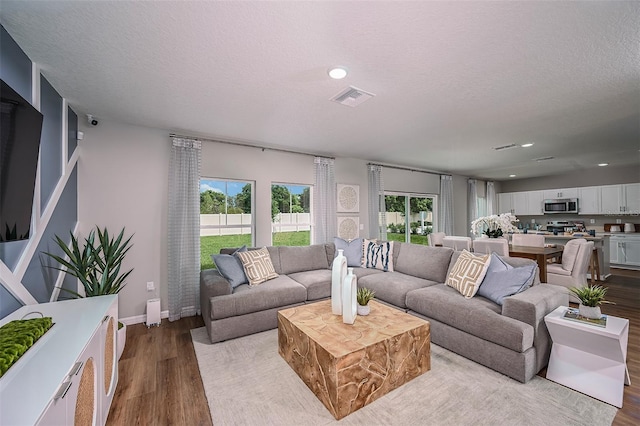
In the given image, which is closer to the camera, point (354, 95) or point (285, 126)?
point (354, 95)

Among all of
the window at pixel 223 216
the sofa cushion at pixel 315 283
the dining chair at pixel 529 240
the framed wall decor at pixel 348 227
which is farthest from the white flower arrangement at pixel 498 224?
the window at pixel 223 216

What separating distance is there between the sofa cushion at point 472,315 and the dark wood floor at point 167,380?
65cm

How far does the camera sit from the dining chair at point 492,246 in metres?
3.95

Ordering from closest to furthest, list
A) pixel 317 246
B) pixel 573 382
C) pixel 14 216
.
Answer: pixel 14 216
pixel 573 382
pixel 317 246

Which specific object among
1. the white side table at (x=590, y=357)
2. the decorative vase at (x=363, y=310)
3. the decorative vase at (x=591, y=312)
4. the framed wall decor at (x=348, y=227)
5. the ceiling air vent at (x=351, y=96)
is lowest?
the white side table at (x=590, y=357)

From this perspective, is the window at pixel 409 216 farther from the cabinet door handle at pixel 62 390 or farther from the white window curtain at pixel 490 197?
the cabinet door handle at pixel 62 390

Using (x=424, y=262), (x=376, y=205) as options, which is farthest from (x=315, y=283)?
(x=376, y=205)

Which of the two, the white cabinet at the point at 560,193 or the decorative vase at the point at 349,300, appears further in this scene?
the white cabinet at the point at 560,193

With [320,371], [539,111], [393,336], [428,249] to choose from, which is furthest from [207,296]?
[539,111]

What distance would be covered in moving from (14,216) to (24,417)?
136 cm

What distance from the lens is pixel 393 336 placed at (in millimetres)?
1995

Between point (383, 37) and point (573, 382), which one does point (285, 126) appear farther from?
point (573, 382)

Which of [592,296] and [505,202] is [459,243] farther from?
[505,202]

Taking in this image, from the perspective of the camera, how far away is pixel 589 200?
A: 6.83m
